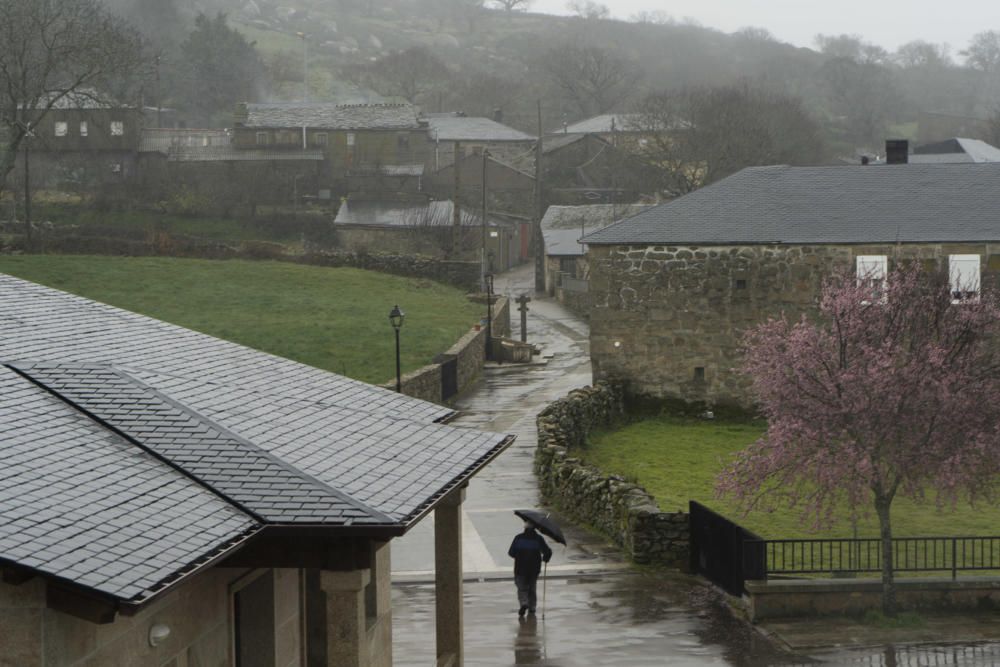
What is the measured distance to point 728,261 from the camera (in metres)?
35.8

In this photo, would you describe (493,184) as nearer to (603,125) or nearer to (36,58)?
(603,125)

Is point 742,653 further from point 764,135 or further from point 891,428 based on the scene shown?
point 764,135

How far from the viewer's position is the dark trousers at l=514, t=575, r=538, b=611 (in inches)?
782

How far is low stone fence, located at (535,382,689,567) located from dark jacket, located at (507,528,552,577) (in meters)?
3.19

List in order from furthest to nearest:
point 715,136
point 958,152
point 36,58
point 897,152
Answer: point 715,136 → point 958,152 → point 36,58 → point 897,152

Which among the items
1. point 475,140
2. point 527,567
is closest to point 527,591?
point 527,567

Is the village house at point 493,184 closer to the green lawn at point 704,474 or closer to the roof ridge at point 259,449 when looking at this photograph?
the green lawn at point 704,474

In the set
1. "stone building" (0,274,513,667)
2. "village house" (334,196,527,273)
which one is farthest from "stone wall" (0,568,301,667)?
"village house" (334,196,527,273)

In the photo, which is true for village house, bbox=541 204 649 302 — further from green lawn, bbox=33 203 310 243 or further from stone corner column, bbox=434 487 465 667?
stone corner column, bbox=434 487 465 667

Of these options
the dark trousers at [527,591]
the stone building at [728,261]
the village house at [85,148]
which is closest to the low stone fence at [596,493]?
the stone building at [728,261]

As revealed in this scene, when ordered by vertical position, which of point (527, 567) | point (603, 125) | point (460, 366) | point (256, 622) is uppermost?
point (603, 125)

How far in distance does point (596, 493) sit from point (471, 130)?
244ft

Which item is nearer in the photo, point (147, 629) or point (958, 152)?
point (147, 629)

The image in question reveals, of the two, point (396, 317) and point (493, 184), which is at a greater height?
point (493, 184)
